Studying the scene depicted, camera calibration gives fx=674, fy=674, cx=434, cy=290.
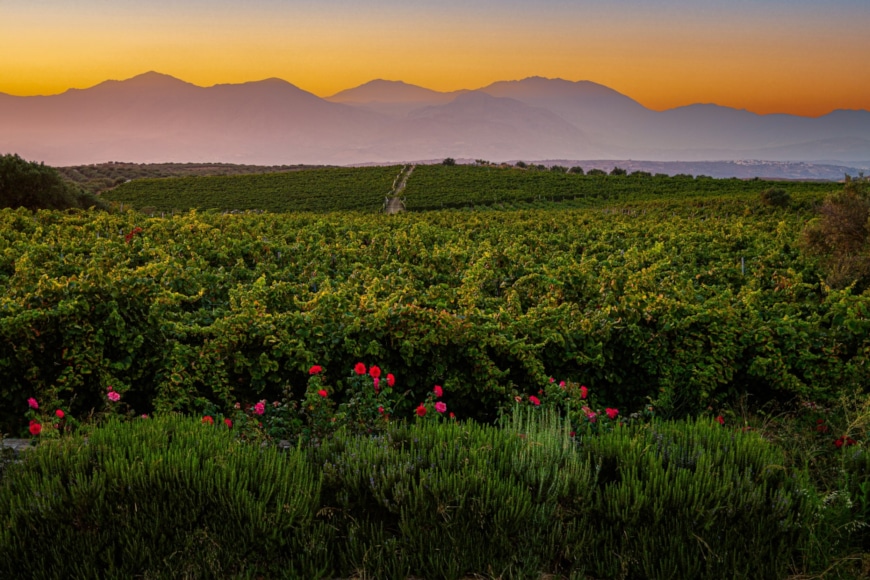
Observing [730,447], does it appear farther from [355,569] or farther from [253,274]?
[253,274]

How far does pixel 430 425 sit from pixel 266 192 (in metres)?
77.7

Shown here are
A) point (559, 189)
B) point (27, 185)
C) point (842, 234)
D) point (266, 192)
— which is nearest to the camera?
point (842, 234)

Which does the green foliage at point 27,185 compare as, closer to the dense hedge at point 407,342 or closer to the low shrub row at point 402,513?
the dense hedge at point 407,342

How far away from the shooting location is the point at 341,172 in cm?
9938

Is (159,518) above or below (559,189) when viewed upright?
below

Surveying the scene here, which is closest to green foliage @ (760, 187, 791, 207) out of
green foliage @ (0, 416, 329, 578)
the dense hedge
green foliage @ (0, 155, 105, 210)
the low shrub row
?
the dense hedge

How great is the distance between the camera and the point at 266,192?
79.2 m

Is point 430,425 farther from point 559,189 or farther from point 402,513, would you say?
point 559,189

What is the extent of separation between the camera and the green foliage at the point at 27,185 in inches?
1687

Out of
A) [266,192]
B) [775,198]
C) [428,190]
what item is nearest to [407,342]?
[775,198]

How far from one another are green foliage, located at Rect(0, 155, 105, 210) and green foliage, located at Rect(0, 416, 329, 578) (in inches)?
1771

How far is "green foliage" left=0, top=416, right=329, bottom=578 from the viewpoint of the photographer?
383 cm

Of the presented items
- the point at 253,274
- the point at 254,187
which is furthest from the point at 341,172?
the point at 253,274

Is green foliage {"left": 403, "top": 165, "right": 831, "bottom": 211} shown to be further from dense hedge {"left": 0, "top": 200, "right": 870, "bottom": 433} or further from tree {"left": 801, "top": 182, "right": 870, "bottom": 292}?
dense hedge {"left": 0, "top": 200, "right": 870, "bottom": 433}
